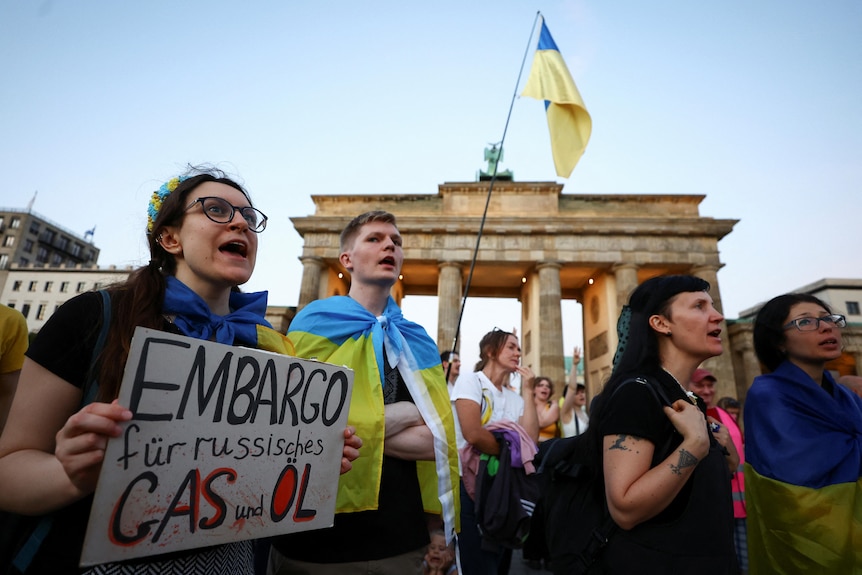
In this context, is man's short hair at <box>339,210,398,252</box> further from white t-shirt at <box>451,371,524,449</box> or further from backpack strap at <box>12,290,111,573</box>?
white t-shirt at <box>451,371,524,449</box>

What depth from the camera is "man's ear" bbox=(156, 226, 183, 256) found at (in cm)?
171

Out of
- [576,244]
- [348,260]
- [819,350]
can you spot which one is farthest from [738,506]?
[576,244]

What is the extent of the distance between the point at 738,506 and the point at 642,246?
69.8 ft

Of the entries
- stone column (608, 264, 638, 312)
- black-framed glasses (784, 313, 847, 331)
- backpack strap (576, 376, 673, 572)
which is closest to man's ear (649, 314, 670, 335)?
backpack strap (576, 376, 673, 572)

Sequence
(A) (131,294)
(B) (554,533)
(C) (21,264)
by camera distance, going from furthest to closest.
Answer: (C) (21,264)
(B) (554,533)
(A) (131,294)

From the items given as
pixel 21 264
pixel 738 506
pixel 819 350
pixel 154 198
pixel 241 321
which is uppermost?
pixel 21 264

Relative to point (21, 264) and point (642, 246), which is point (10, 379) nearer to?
point (642, 246)

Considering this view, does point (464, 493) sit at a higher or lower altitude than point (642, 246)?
lower

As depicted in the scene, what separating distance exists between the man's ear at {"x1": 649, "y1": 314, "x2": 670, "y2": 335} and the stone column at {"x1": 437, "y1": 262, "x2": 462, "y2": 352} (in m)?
19.4

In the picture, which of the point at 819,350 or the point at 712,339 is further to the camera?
the point at 819,350

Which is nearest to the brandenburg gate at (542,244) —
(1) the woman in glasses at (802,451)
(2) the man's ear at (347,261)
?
(1) the woman in glasses at (802,451)

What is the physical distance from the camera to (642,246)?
77.4 feet

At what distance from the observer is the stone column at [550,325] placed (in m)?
21.5

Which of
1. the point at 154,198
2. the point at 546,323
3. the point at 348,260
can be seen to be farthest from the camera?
the point at 546,323
